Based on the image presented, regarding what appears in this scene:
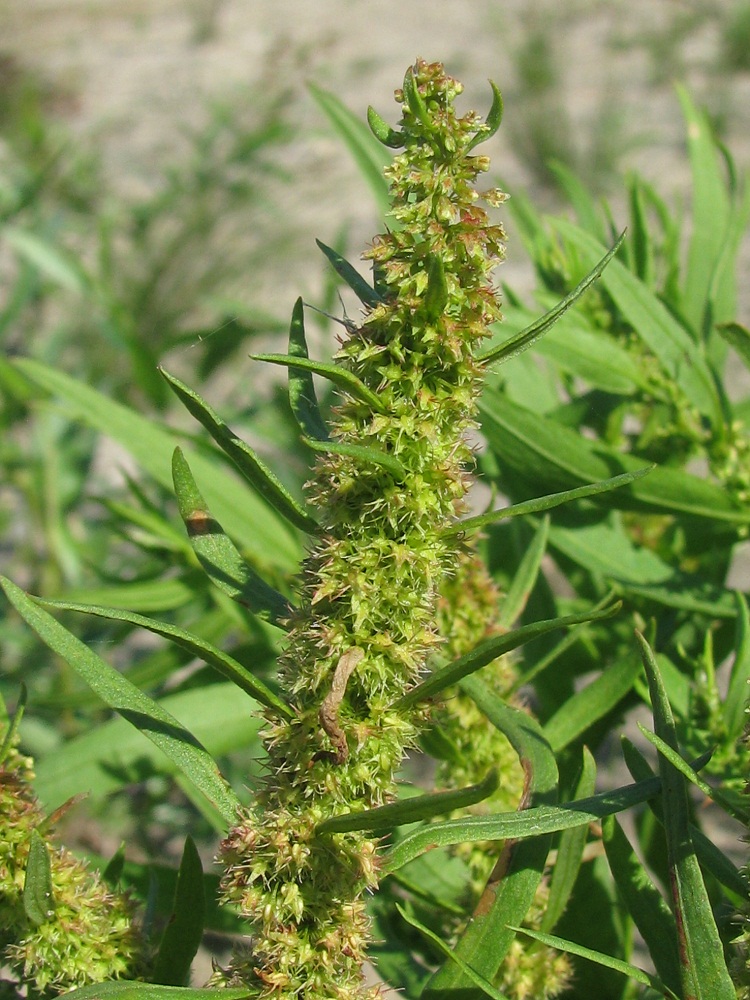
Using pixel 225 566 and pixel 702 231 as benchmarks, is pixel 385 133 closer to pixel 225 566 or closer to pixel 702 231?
pixel 225 566

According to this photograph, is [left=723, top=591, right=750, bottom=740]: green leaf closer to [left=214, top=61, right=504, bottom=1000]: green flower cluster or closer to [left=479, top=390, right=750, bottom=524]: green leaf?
[left=479, top=390, right=750, bottom=524]: green leaf

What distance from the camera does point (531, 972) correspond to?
606 millimetres

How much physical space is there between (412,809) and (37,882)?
0.60 ft

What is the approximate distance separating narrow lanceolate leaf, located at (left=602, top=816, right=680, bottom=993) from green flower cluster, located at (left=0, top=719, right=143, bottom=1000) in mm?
261

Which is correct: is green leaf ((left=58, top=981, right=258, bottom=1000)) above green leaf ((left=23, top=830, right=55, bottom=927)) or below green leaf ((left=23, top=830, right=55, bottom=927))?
below

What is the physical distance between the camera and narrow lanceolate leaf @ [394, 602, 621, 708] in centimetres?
42

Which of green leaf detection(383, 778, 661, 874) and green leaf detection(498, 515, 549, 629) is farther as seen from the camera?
green leaf detection(498, 515, 549, 629)

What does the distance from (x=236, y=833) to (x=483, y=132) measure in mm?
335

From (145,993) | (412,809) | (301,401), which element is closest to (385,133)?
(301,401)

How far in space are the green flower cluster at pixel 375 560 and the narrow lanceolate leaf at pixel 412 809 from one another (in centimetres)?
3

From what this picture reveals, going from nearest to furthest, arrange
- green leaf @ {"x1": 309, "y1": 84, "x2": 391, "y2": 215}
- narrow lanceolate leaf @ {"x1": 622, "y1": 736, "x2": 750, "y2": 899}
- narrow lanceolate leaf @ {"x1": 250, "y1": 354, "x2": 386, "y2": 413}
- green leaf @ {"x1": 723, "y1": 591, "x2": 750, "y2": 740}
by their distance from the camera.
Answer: narrow lanceolate leaf @ {"x1": 250, "y1": 354, "x2": 386, "y2": 413} < narrow lanceolate leaf @ {"x1": 622, "y1": 736, "x2": 750, "y2": 899} < green leaf @ {"x1": 723, "y1": 591, "x2": 750, "y2": 740} < green leaf @ {"x1": 309, "y1": 84, "x2": 391, "y2": 215}

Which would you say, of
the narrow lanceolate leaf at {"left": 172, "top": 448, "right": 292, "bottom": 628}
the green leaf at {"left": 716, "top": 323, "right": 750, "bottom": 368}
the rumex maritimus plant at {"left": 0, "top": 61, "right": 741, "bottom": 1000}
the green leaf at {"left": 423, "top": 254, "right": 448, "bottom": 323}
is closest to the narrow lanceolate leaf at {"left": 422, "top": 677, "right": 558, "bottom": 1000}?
the rumex maritimus plant at {"left": 0, "top": 61, "right": 741, "bottom": 1000}

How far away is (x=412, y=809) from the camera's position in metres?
0.42

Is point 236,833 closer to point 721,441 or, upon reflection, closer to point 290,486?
point 721,441
